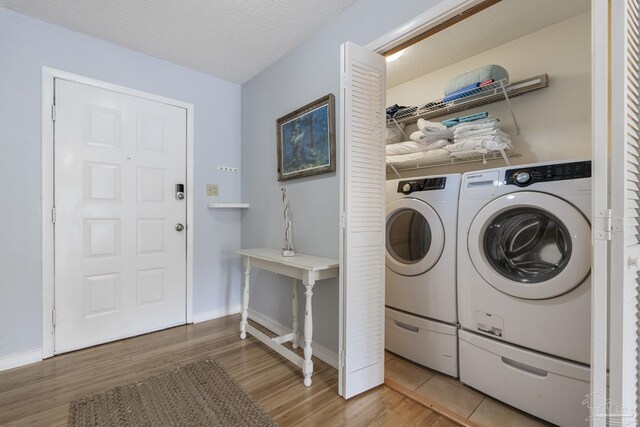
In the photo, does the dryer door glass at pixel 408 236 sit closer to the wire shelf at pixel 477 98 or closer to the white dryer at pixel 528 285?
the white dryer at pixel 528 285

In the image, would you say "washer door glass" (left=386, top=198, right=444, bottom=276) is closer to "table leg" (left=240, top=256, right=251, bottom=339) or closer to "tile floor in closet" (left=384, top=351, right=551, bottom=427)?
"tile floor in closet" (left=384, top=351, right=551, bottom=427)

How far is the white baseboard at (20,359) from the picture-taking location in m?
1.89

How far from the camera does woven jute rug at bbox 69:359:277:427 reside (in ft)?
4.59

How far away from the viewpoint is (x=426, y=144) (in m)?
2.17

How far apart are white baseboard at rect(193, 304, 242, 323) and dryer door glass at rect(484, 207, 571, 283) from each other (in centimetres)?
239

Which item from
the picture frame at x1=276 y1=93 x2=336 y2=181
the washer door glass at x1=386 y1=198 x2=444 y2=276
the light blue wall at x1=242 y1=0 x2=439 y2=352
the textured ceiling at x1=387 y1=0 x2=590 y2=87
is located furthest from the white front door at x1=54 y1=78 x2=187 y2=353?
the textured ceiling at x1=387 y1=0 x2=590 y2=87

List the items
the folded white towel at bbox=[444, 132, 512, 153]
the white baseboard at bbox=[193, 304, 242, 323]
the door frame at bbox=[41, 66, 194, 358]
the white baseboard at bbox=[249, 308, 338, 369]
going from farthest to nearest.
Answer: the white baseboard at bbox=[193, 304, 242, 323], the door frame at bbox=[41, 66, 194, 358], the white baseboard at bbox=[249, 308, 338, 369], the folded white towel at bbox=[444, 132, 512, 153]

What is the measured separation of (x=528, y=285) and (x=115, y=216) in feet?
9.25

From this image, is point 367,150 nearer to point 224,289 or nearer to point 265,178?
point 265,178

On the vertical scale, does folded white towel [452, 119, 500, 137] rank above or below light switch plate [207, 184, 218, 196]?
above

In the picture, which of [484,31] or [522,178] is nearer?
[522,178]

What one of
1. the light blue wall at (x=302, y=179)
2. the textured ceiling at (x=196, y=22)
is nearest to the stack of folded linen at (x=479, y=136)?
the light blue wall at (x=302, y=179)

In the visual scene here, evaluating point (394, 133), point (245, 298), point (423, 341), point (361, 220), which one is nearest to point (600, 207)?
point (361, 220)

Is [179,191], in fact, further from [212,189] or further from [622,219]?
[622,219]
